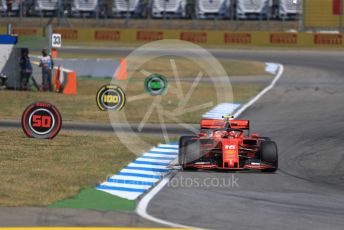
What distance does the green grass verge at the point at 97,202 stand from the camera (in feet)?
41.3

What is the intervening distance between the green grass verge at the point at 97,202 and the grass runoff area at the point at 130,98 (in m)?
12.0

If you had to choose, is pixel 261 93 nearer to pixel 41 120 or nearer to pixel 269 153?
pixel 41 120

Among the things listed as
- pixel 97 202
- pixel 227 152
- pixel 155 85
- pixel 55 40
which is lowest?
pixel 155 85

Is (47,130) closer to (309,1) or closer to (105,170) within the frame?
(105,170)

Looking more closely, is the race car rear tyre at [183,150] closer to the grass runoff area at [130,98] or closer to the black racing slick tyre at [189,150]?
the black racing slick tyre at [189,150]

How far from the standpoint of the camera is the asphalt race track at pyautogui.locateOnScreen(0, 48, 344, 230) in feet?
39.4

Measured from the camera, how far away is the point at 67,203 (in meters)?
12.8

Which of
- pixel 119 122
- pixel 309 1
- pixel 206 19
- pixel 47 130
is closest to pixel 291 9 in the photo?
pixel 309 1

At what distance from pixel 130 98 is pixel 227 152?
16134mm

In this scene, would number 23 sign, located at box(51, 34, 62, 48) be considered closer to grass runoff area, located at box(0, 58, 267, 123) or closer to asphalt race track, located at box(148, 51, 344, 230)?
grass runoff area, located at box(0, 58, 267, 123)

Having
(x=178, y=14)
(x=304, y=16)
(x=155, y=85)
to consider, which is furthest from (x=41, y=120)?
(x=178, y=14)

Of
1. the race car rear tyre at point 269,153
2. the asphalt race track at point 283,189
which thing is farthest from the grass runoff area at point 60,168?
the race car rear tyre at point 269,153

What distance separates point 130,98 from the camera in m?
32.1

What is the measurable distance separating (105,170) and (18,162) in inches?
71.4
